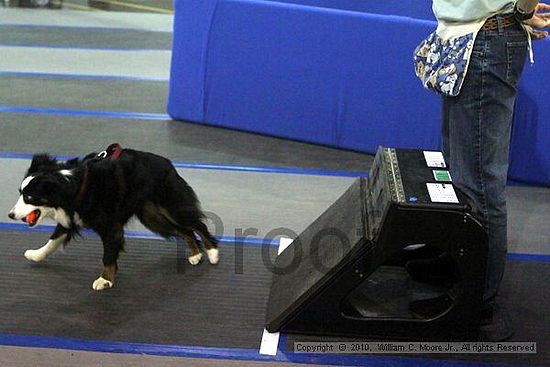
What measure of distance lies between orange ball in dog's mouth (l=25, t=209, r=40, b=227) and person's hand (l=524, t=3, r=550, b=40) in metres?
1.93

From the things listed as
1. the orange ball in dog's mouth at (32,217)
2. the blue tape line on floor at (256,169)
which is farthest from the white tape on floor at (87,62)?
the orange ball in dog's mouth at (32,217)

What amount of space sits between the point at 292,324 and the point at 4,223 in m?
1.69

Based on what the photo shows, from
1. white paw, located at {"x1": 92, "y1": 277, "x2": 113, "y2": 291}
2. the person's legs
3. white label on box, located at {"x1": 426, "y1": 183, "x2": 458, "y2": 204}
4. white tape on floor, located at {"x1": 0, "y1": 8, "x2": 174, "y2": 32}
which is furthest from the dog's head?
white tape on floor, located at {"x1": 0, "y1": 8, "x2": 174, "y2": 32}

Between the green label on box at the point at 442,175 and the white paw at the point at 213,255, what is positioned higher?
the green label on box at the point at 442,175

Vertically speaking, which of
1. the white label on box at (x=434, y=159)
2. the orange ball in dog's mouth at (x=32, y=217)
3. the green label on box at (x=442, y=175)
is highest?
the white label on box at (x=434, y=159)

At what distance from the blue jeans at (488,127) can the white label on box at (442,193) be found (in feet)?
0.19

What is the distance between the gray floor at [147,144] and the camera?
3.87 m

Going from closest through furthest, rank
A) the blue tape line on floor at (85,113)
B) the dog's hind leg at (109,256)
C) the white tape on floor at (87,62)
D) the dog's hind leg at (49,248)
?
the dog's hind leg at (109,256)
the dog's hind leg at (49,248)
the blue tape line on floor at (85,113)
the white tape on floor at (87,62)

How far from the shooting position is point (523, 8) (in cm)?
250

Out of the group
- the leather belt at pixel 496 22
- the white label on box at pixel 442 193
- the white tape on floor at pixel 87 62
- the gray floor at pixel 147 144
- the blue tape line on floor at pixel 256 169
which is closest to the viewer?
the leather belt at pixel 496 22

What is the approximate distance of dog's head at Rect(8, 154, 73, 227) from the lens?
2914 mm

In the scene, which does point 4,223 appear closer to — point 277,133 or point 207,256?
point 207,256

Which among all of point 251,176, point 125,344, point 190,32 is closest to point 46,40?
point 190,32

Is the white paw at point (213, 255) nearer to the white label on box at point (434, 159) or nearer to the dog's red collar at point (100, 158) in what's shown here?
the dog's red collar at point (100, 158)
